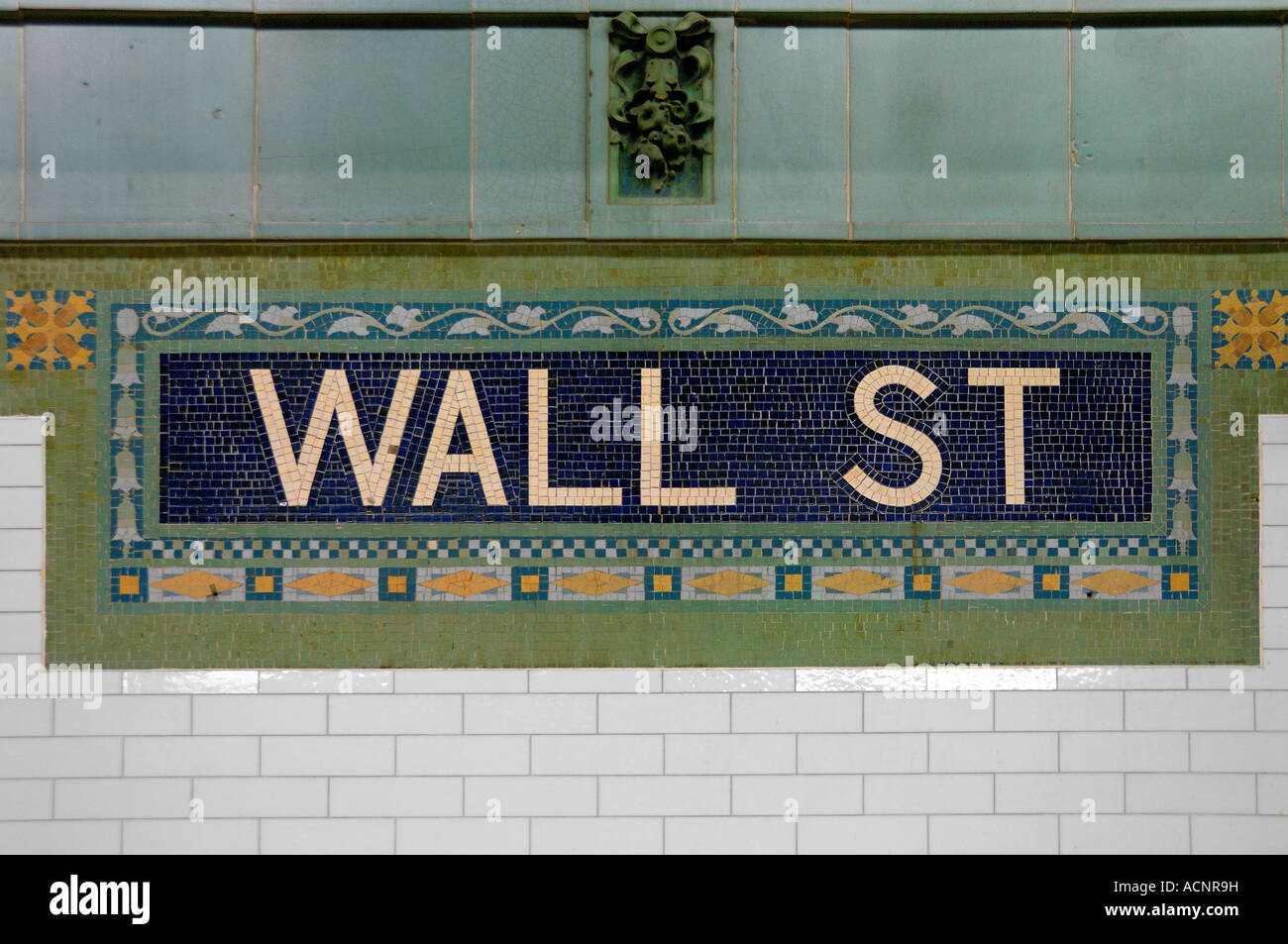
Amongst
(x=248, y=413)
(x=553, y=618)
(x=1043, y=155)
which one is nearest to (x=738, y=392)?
(x=553, y=618)

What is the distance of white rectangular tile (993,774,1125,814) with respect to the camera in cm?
573

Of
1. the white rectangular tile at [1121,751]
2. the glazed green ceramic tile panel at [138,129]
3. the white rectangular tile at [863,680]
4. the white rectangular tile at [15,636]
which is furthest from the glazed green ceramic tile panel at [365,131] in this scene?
the white rectangular tile at [1121,751]

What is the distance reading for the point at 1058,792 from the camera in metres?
5.73

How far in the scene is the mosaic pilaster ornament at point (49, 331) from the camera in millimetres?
5738

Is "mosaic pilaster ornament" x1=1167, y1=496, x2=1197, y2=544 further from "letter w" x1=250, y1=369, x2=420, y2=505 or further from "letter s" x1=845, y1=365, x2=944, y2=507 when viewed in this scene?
"letter w" x1=250, y1=369, x2=420, y2=505

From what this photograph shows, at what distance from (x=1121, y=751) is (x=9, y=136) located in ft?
21.7

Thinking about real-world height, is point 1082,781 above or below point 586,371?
below

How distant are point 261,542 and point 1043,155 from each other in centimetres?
457

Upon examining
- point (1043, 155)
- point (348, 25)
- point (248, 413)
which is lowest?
point (248, 413)

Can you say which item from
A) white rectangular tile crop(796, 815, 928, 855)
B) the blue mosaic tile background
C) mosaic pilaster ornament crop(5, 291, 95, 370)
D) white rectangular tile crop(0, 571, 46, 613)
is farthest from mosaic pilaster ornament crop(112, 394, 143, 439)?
white rectangular tile crop(796, 815, 928, 855)

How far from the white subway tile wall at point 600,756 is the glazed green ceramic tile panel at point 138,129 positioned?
4.04 ft

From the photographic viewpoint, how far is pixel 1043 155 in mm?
5766

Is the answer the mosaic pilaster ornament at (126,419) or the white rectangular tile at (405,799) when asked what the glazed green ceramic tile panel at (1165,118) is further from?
the mosaic pilaster ornament at (126,419)

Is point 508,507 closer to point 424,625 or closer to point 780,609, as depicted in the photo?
point 424,625
